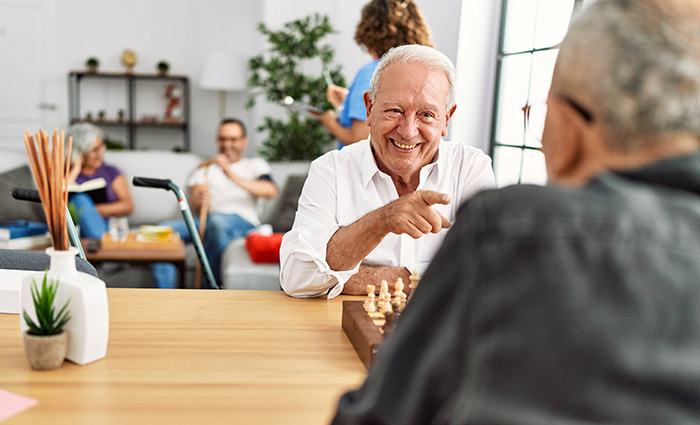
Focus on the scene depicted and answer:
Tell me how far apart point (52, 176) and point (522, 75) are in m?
3.12

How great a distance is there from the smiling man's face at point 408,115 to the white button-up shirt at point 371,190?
54 mm

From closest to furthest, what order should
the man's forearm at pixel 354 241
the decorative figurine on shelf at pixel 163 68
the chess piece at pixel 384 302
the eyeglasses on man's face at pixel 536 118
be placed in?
the eyeglasses on man's face at pixel 536 118, the chess piece at pixel 384 302, the man's forearm at pixel 354 241, the decorative figurine on shelf at pixel 163 68

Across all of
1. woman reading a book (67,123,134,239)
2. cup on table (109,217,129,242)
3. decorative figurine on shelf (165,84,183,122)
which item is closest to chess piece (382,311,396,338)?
cup on table (109,217,129,242)

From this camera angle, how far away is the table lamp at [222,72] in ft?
19.5

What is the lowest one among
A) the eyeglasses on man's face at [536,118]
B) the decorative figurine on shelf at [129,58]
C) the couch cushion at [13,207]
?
the couch cushion at [13,207]

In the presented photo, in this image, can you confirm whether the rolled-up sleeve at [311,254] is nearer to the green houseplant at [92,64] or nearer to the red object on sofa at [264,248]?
the red object on sofa at [264,248]

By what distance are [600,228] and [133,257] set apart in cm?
310

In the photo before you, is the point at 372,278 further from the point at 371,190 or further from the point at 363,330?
the point at 363,330

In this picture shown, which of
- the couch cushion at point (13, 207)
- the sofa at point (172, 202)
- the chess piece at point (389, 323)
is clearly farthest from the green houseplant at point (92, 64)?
the chess piece at point (389, 323)

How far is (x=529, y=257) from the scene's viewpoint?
0.48 m

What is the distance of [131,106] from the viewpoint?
6.43 meters

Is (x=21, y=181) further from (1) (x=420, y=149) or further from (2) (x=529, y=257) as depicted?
(2) (x=529, y=257)

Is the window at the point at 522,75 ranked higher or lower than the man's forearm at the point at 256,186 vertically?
higher

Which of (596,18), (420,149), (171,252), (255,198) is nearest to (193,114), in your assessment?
(255,198)
